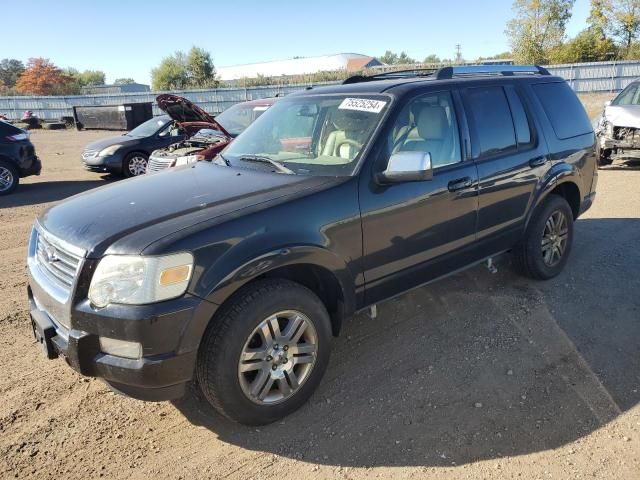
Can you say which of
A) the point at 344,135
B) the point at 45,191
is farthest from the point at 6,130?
the point at 344,135

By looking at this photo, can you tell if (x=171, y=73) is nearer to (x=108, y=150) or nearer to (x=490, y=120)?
(x=108, y=150)

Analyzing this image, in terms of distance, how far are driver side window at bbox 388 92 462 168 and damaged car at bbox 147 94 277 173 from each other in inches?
194

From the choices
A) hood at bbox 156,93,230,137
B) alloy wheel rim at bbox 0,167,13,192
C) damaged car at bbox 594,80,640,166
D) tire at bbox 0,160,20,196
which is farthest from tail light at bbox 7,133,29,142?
damaged car at bbox 594,80,640,166

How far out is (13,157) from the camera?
10477 millimetres

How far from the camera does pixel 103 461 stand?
271cm

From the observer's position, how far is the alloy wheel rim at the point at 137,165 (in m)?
11.5

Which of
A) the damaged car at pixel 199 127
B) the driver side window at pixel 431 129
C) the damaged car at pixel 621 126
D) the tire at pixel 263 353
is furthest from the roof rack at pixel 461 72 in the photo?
the damaged car at pixel 621 126

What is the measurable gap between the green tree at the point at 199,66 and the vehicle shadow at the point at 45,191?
148ft

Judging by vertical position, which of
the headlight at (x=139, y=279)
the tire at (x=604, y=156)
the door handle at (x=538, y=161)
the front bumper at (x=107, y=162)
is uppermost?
the door handle at (x=538, y=161)

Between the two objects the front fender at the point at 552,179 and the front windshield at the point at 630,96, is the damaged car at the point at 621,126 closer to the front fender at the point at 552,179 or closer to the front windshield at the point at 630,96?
the front windshield at the point at 630,96

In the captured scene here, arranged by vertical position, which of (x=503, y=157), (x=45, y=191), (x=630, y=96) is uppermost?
(x=630, y=96)

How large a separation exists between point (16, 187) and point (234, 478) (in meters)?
10.2

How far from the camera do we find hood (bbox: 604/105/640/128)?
31.9ft

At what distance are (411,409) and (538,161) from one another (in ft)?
8.43
